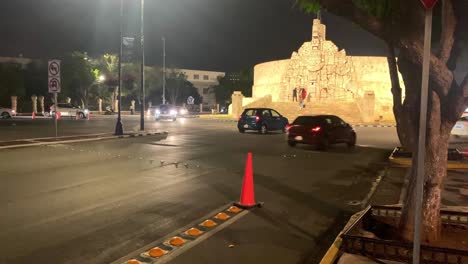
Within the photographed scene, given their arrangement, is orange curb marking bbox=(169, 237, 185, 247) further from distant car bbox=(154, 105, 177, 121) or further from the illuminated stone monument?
the illuminated stone monument

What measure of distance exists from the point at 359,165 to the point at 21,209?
10292 mm

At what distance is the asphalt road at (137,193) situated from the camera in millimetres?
6195

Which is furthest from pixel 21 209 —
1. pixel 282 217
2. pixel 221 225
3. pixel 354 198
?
pixel 354 198

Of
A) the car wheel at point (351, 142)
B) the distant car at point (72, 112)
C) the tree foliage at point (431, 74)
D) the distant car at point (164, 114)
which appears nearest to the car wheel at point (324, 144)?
the car wheel at point (351, 142)

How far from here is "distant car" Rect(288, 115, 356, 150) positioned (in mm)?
18953

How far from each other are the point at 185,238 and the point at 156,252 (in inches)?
28.6

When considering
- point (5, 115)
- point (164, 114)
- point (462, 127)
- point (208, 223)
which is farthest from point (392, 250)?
point (5, 115)

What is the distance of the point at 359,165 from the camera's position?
1456 centimetres

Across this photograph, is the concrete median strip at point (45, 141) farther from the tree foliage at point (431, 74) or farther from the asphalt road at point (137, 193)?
the tree foliage at point (431, 74)

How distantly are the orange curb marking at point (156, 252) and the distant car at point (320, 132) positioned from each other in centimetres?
1384

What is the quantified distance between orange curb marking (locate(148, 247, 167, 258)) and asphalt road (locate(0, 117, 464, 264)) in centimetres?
31

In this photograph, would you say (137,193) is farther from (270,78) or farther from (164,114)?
(270,78)

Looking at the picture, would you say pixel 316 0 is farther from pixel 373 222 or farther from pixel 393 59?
pixel 373 222

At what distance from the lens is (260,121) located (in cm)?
2777
